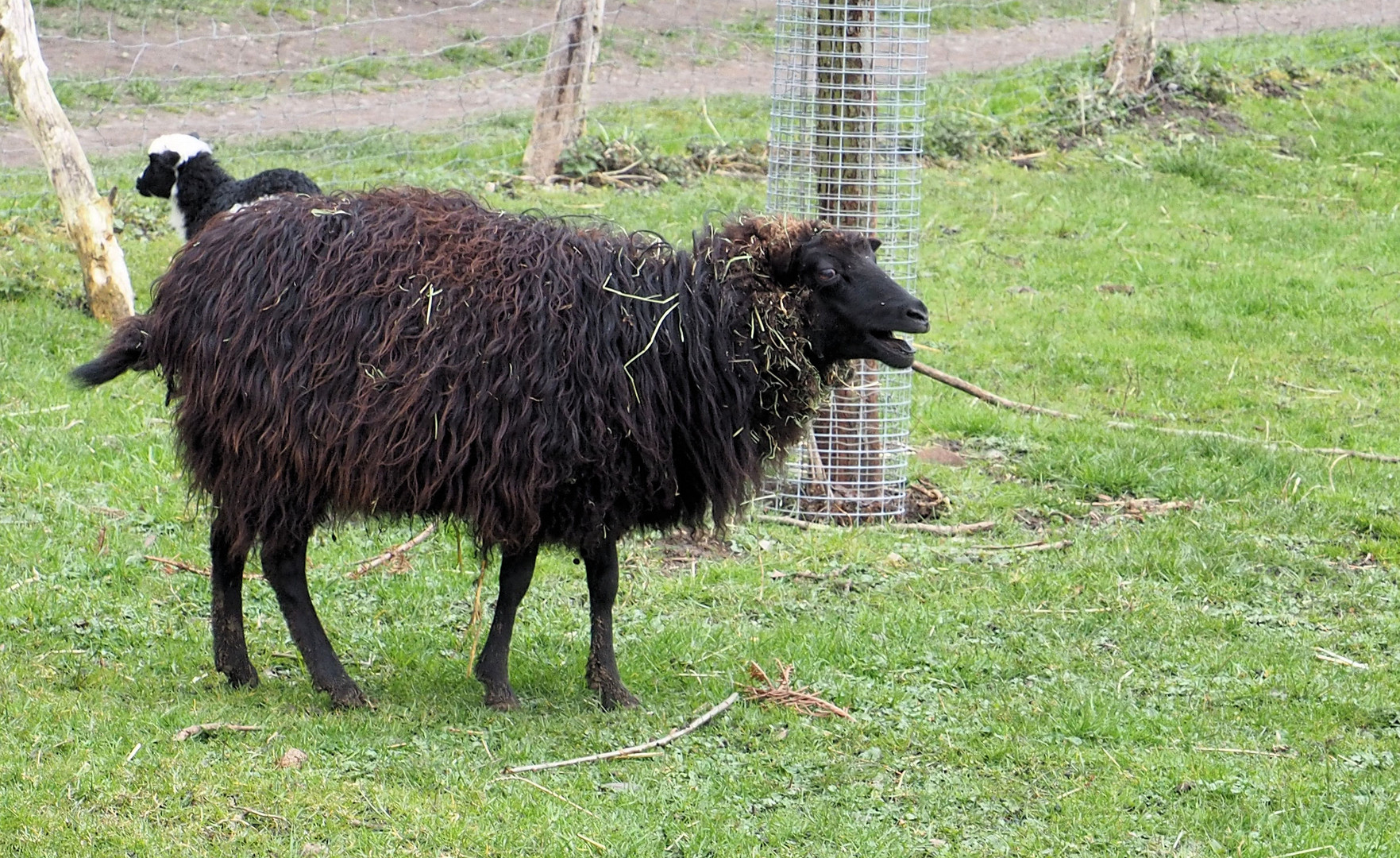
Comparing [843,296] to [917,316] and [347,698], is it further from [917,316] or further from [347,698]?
[347,698]

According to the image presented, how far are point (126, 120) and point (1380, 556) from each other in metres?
12.9

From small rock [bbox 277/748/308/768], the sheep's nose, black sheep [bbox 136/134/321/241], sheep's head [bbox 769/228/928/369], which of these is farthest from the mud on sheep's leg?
black sheep [bbox 136/134/321/241]

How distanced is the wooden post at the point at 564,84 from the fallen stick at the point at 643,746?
8449mm

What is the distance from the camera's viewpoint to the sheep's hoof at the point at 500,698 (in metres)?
5.36

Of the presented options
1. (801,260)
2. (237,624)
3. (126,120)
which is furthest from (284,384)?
(126,120)

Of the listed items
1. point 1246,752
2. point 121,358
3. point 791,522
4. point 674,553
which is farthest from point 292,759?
point 791,522

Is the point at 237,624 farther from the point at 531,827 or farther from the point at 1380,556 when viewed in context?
the point at 1380,556

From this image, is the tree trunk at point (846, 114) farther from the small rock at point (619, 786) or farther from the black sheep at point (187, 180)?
the black sheep at point (187, 180)

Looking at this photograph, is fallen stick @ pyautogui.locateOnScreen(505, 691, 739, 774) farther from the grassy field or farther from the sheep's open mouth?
the sheep's open mouth

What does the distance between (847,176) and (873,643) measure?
2.74m

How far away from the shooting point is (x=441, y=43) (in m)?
19.4

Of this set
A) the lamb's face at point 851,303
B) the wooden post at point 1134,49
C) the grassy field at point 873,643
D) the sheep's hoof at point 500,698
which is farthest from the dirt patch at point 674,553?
the wooden post at point 1134,49

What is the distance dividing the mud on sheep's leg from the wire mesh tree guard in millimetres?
2523

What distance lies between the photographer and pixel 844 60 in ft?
24.9
